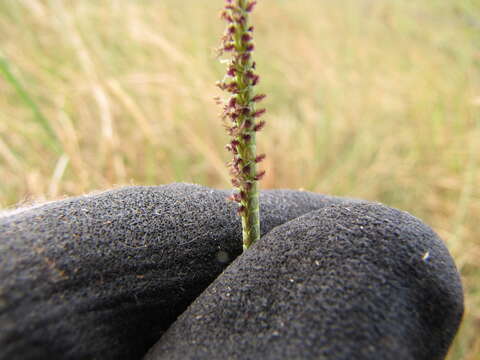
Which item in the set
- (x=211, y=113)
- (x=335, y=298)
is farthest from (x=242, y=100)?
(x=211, y=113)

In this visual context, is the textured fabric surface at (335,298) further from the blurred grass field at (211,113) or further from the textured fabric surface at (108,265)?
the blurred grass field at (211,113)

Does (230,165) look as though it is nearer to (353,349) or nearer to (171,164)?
(353,349)

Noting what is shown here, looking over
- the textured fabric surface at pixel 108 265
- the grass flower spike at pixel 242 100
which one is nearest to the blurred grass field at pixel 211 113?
the textured fabric surface at pixel 108 265

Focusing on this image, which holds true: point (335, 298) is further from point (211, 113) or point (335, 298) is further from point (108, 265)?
point (211, 113)

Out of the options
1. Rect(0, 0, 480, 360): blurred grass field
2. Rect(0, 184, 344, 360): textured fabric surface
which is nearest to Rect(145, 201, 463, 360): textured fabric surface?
Rect(0, 184, 344, 360): textured fabric surface

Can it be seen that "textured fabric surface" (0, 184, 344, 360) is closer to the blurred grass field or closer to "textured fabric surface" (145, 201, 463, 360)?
"textured fabric surface" (145, 201, 463, 360)

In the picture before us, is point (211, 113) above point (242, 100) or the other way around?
above
